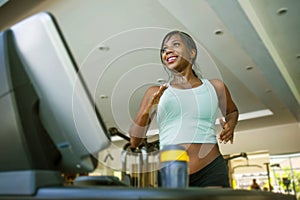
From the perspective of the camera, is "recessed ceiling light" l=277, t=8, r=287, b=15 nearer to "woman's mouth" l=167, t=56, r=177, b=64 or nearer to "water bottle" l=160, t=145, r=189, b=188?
"woman's mouth" l=167, t=56, r=177, b=64

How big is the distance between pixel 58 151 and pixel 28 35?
0.28m

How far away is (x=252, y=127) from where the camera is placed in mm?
7348

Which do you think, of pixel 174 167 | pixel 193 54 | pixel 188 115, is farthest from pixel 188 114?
pixel 174 167

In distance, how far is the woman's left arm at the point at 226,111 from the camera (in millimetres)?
1051

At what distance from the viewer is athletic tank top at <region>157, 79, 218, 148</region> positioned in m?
0.94

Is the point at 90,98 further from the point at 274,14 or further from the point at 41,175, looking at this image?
the point at 274,14

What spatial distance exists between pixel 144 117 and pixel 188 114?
18 cm

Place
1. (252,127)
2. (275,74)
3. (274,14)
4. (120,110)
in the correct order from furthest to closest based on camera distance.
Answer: (252,127) → (275,74) → (274,14) → (120,110)

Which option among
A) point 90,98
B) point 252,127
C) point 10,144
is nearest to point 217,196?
point 90,98

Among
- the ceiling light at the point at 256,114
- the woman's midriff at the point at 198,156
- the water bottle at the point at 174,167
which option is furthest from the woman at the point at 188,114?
the ceiling light at the point at 256,114

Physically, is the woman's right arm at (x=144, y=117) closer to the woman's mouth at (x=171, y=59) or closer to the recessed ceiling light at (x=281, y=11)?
the woman's mouth at (x=171, y=59)

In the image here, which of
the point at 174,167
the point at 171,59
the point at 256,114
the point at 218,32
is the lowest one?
the point at 174,167

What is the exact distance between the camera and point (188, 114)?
0.96m

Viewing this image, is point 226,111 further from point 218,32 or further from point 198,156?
point 218,32
